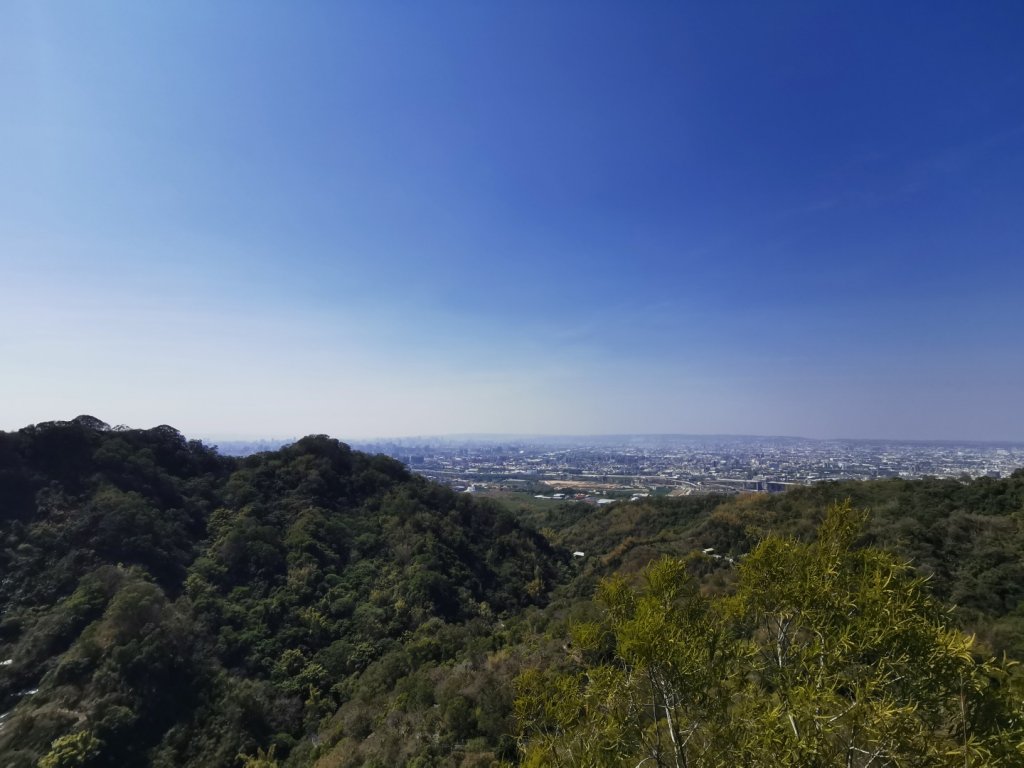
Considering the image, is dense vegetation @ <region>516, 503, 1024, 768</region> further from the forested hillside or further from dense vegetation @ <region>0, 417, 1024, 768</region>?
the forested hillside

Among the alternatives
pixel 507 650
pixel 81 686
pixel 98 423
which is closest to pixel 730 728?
pixel 507 650

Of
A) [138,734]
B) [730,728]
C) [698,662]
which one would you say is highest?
[698,662]

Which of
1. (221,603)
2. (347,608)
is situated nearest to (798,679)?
(347,608)

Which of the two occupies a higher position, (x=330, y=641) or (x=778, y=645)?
(x=778, y=645)

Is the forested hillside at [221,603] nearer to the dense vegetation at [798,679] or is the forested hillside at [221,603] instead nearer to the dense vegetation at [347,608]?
the dense vegetation at [347,608]

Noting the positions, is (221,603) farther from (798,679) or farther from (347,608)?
(798,679)

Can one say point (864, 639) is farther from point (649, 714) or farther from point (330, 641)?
point (330, 641)

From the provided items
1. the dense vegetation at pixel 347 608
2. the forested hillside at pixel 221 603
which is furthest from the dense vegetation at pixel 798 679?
the forested hillside at pixel 221 603
